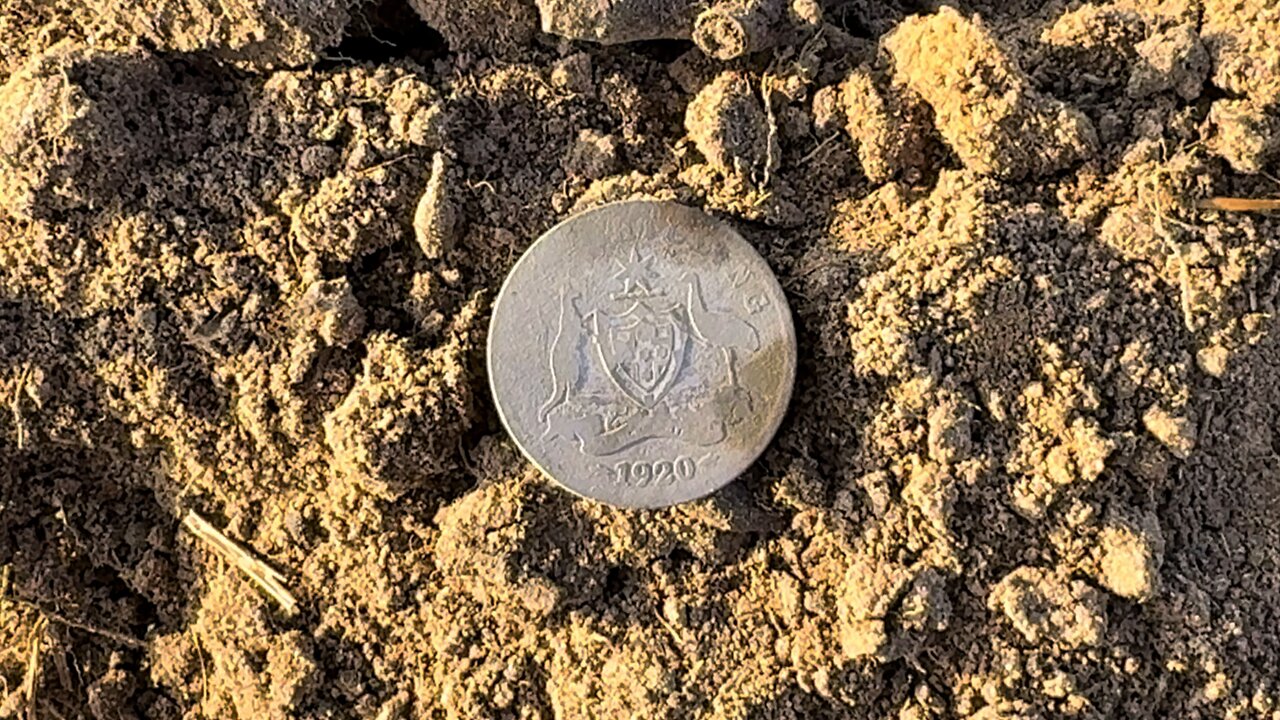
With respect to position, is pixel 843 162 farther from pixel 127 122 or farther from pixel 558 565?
pixel 127 122

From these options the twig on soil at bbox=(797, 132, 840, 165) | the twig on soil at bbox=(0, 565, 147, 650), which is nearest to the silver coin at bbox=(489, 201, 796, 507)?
the twig on soil at bbox=(797, 132, 840, 165)

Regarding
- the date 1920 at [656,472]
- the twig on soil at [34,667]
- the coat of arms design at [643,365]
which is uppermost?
the coat of arms design at [643,365]

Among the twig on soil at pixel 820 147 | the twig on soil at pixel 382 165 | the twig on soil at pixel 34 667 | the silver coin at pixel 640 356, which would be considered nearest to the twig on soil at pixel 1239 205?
the twig on soil at pixel 820 147

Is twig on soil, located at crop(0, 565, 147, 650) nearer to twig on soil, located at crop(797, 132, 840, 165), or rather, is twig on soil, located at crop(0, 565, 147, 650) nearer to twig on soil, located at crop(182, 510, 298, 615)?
twig on soil, located at crop(182, 510, 298, 615)

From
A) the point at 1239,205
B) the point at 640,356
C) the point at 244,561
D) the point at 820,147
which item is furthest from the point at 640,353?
the point at 1239,205

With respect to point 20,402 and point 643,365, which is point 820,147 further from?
point 20,402

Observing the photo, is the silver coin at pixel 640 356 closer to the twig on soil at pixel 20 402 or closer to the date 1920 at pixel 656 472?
the date 1920 at pixel 656 472

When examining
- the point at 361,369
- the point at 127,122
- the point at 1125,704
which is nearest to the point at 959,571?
the point at 1125,704
